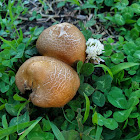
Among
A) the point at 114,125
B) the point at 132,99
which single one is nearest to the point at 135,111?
the point at 132,99

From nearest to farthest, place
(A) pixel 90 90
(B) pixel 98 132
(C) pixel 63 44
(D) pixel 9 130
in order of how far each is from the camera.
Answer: (D) pixel 9 130 < (B) pixel 98 132 < (C) pixel 63 44 < (A) pixel 90 90

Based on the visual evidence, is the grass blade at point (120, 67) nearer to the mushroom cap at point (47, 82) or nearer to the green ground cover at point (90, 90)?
the green ground cover at point (90, 90)

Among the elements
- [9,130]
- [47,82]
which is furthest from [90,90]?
[9,130]

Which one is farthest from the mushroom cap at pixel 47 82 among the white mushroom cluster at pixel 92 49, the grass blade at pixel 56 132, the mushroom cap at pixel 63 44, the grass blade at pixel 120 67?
the grass blade at pixel 120 67

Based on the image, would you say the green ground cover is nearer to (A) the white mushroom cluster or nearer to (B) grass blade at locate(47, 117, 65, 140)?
(B) grass blade at locate(47, 117, 65, 140)

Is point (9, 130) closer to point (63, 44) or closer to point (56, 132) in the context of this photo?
point (56, 132)

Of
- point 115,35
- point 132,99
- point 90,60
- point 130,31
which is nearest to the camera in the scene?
point 132,99

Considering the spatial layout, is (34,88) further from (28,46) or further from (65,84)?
(28,46)
